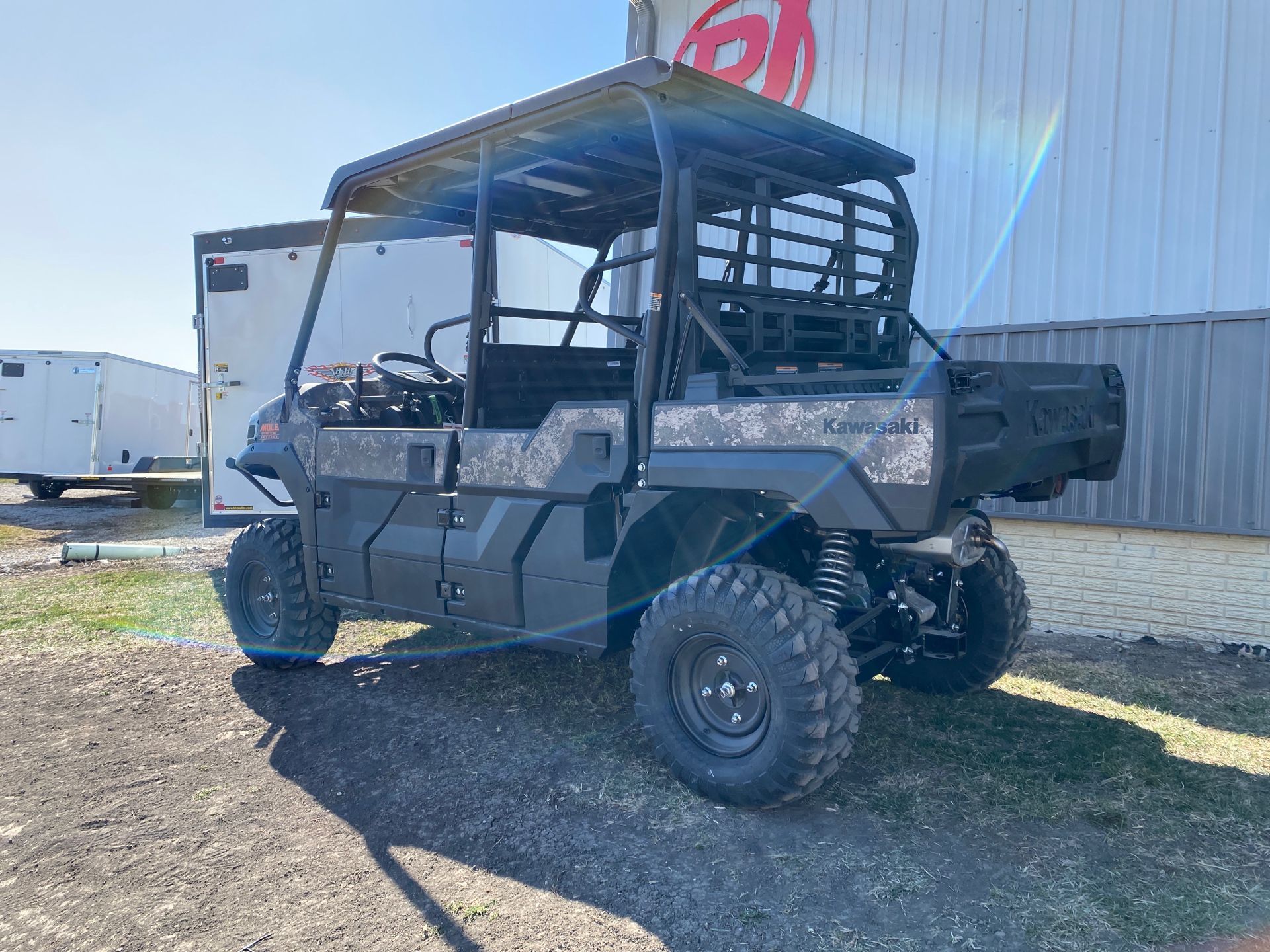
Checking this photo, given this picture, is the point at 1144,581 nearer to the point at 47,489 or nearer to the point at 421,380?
the point at 421,380

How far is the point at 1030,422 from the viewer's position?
11.2ft

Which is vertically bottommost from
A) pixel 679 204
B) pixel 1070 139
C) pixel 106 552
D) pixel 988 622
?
pixel 106 552

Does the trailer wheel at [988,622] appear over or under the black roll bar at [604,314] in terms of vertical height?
under

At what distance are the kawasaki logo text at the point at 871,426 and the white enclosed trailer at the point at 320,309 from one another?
5.35 m

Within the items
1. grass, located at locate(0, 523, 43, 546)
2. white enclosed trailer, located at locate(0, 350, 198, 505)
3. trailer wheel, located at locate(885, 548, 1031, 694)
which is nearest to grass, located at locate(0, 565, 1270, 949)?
trailer wheel, located at locate(885, 548, 1031, 694)

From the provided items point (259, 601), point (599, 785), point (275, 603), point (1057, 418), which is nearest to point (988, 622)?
point (1057, 418)

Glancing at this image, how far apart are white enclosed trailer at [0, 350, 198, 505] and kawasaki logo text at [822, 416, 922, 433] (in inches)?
595

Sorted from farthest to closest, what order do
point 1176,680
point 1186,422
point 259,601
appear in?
point 1186,422, point 259,601, point 1176,680

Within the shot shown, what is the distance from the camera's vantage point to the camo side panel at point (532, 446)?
3787 mm

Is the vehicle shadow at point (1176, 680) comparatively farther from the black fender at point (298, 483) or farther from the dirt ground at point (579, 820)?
the black fender at point (298, 483)

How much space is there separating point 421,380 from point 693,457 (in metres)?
2.17

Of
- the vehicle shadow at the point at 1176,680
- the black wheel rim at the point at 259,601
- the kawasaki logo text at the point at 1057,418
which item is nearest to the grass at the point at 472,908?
the kawasaki logo text at the point at 1057,418

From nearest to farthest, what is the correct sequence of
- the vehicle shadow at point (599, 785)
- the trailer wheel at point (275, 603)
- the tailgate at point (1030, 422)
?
the vehicle shadow at point (599, 785) < the tailgate at point (1030, 422) < the trailer wheel at point (275, 603)

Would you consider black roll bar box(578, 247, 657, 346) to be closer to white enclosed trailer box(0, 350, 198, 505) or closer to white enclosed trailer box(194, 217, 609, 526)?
white enclosed trailer box(194, 217, 609, 526)
